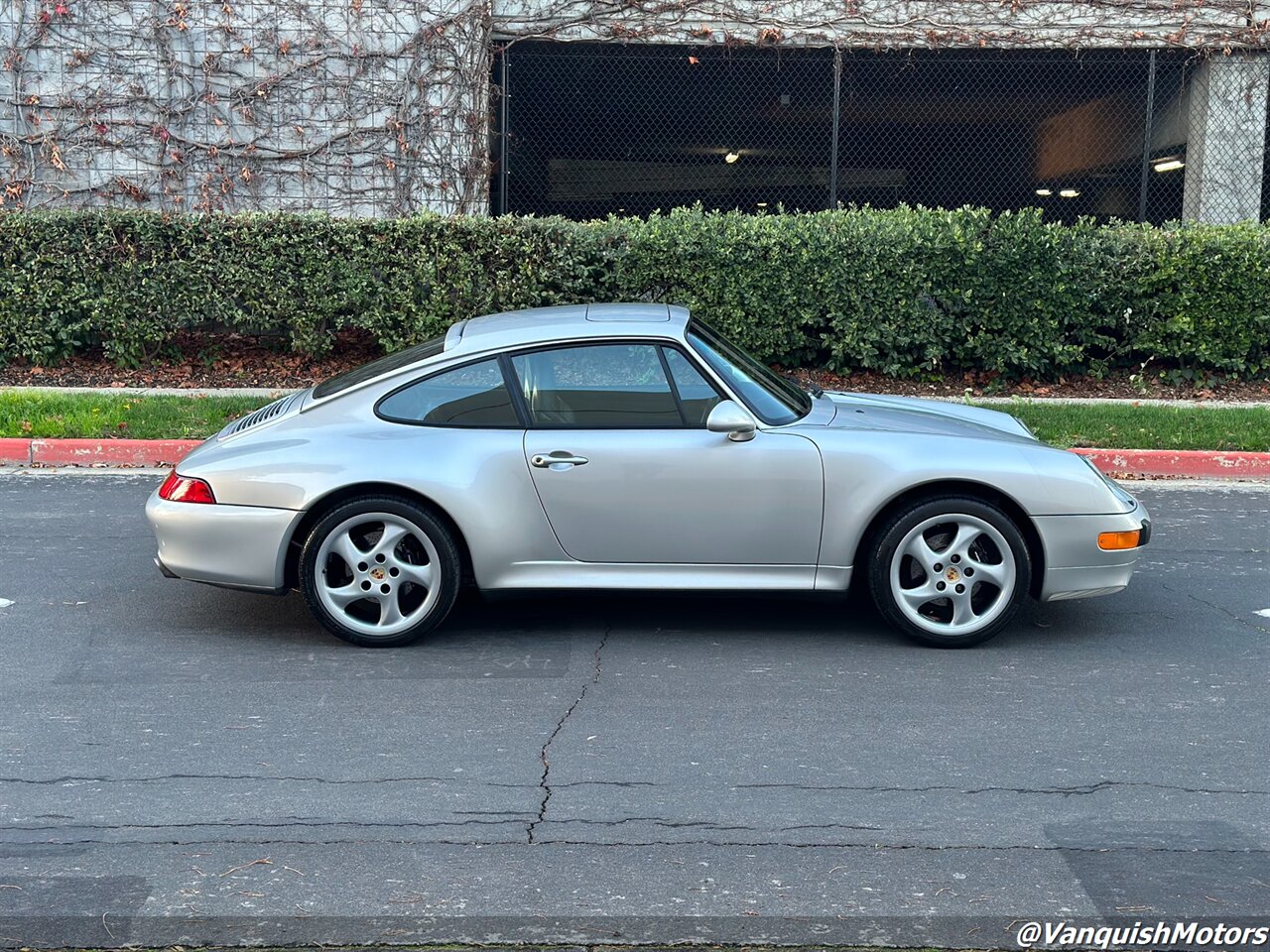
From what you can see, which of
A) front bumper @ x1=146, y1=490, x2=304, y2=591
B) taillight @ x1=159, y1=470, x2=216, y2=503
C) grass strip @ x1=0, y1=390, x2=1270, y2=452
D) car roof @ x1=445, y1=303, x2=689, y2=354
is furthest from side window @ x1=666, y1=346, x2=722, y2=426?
grass strip @ x1=0, y1=390, x2=1270, y2=452

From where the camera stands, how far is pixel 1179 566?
23.8ft

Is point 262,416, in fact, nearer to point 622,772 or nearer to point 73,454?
point 622,772

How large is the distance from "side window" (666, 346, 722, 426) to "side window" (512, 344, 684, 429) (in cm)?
4

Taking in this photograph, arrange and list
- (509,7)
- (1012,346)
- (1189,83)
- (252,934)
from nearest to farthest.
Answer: (252,934)
(1012,346)
(509,7)
(1189,83)

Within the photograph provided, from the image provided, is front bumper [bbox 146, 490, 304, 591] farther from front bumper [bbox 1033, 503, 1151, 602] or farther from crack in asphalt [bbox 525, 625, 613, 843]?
front bumper [bbox 1033, 503, 1151, 602]

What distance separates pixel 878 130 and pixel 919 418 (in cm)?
1567

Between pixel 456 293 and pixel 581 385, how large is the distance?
283 inches

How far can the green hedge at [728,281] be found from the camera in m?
12.4

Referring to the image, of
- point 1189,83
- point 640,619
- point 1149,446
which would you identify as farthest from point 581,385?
point 1189,83

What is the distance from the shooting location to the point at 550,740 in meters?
4.80

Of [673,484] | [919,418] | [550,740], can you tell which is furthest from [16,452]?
[919,418]

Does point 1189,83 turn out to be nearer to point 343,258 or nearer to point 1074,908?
point 343,258

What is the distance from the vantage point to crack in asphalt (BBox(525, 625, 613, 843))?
415 cm

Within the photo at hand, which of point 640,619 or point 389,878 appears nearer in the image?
point 389,878
